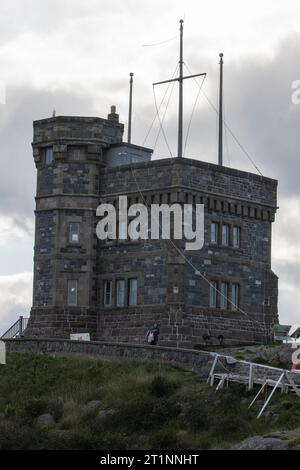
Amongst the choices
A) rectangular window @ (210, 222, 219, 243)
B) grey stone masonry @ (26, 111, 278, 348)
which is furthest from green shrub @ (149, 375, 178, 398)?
rectangular window @ (210, 222, 219, 243)

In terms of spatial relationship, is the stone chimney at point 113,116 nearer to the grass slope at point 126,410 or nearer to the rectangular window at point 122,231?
the rectangular window at point 122,231

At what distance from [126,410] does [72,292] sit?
56.1ft

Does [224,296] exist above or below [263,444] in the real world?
above

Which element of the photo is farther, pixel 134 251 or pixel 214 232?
pixel 214 232

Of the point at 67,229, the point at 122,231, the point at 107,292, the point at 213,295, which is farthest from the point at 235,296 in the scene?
the point at 67,229

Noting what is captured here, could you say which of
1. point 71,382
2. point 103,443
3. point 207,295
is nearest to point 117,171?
point 207,295

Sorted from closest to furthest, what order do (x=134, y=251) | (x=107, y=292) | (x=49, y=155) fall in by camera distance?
(x=134, y=251) → (x=107, y=292) → (x=49, y=155)

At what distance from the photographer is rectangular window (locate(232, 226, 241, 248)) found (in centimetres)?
6612

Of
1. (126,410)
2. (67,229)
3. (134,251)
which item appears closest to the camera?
(126,410)

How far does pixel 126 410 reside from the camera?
49.3 metres

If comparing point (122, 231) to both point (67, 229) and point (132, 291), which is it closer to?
point (67, 229)

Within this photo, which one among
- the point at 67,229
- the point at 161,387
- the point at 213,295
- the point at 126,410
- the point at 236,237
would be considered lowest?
the point at 126,410

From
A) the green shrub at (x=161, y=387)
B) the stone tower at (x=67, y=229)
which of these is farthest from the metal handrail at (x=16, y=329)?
the green shrub at (x=161, y=387)

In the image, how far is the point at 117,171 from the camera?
6638 centimetres
